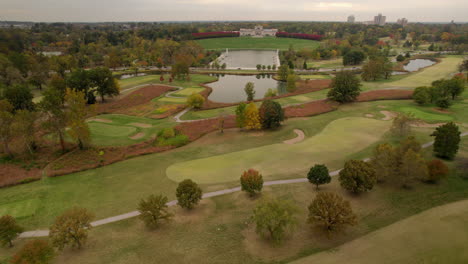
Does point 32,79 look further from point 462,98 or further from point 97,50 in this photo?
point 462,98

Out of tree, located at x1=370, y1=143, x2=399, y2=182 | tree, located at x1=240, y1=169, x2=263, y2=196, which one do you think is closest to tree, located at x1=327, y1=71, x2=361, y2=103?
tree, located at x1=370, y1=143, x2=399, y2=182

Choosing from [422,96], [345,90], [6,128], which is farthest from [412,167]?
[6,128]

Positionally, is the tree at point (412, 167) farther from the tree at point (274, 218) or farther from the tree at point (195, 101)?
the tree at point (195, 101)

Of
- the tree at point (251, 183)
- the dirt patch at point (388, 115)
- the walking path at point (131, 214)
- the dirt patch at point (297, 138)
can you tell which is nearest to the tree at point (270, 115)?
the dirt patch at point (297, 138)

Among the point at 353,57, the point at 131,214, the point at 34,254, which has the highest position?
the point at 353,57

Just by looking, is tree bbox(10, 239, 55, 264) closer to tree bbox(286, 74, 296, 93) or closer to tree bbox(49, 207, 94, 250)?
tree bbox(49, 207, 94, 250)

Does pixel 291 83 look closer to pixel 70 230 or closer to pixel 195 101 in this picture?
pixel 195 101

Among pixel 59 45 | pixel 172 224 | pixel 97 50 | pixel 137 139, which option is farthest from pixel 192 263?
pixel 59 45
